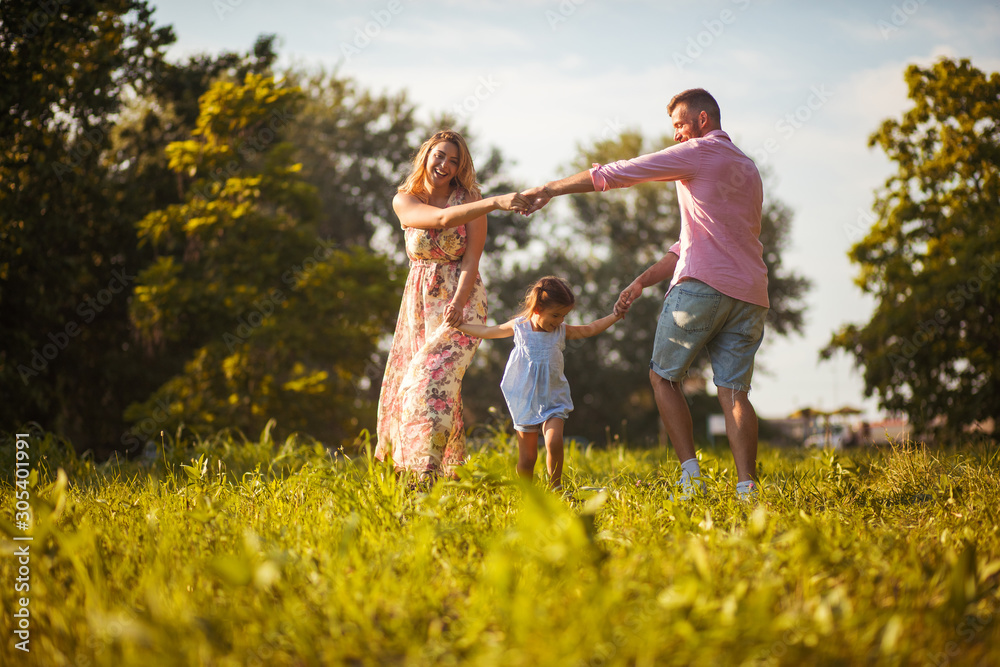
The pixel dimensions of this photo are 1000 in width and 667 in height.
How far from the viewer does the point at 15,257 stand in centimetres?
1068

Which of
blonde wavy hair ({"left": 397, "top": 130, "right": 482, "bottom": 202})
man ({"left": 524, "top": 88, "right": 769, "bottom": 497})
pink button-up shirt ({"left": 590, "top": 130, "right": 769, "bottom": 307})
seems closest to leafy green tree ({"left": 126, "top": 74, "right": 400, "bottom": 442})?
blonde wavy hair ({"left": 397, "top": 130, "right": 482, "bottom": 202})

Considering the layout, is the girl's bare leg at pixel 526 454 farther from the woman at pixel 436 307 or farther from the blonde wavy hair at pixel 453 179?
the blonde wavy hair at pixel 453 179

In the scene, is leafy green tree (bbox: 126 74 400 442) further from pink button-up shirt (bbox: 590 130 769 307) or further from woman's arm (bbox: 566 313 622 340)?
pink button-up shirt (bbox: 590 130 769 307)

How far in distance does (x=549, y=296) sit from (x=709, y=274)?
99 cm

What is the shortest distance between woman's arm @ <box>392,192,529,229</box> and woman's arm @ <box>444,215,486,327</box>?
0.33 ft

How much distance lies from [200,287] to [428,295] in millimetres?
8452

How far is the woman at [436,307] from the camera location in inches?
165

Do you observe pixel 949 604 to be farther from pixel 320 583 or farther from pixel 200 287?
pixel 200 287

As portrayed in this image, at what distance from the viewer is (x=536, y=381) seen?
4.51 meters

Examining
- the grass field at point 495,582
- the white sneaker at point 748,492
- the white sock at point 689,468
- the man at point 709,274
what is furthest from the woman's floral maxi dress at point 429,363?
the white sneaker at point 748,492

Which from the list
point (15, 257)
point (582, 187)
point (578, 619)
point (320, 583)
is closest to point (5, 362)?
point (15, 257)

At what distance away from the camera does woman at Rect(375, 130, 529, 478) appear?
4.20m

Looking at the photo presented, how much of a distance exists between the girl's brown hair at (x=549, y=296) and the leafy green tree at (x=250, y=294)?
7503 mm

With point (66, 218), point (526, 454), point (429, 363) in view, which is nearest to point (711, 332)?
point (526, 454)
